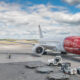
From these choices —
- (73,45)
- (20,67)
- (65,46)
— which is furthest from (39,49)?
(20,67)

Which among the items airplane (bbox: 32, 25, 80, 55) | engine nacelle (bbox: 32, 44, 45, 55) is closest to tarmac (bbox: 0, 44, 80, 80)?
airplane (bbox: 32, 25, 80, 55)

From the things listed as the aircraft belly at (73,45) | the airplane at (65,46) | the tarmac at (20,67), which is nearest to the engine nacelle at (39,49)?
the airplane at (65,46)

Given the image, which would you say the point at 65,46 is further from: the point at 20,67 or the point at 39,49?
the point at 20,67

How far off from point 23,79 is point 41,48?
789 inches

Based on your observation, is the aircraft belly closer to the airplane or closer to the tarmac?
the airplane

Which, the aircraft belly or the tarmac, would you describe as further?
the aircraft belly

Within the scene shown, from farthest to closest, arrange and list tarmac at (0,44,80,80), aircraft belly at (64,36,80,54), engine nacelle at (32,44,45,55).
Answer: engine nacelle at (32,44,45,55) → aircraft belly at (64,36,80,54) → tarmac at (0,44,80,80)

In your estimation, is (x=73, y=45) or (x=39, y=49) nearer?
(x=73, y=45)

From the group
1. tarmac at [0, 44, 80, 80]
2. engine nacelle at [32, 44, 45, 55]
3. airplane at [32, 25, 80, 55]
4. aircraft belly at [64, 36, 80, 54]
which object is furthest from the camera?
engine nacelle at [32, 44, 45, 55]

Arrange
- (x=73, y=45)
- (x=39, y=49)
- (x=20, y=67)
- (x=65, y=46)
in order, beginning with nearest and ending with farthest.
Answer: (x=20, y=67) < (x=73, y=45) < (x=65, y=46) < (x=39, y=49)

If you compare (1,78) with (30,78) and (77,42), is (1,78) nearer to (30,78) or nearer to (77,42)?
(30,78)

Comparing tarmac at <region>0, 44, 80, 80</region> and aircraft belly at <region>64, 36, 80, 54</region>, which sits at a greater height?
aircraft belly at <region>64, 36, 80, 54</region>

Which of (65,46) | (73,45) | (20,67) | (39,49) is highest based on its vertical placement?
(73,45)

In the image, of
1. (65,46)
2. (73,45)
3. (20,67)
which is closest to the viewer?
(20,67)
